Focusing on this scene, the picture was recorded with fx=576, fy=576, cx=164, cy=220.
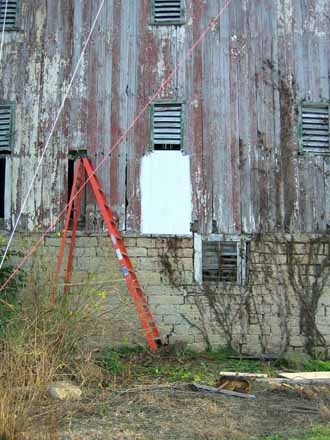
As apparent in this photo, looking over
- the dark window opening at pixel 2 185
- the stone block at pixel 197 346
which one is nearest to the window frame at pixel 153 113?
the dark window opening at pixel 2 185

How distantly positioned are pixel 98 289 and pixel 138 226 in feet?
4.66

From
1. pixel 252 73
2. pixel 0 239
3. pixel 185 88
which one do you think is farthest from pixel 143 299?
pixel 252 73

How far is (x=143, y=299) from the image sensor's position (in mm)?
9875

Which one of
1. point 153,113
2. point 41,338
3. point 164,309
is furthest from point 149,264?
point 41,338

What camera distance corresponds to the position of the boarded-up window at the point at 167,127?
10.7 metres

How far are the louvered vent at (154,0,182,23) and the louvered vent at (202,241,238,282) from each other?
436cm

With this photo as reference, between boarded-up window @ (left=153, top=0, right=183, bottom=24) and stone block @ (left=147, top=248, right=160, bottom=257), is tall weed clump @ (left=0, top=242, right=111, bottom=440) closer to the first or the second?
stone block @ (left=147, top=248, right=160, bottom=257)

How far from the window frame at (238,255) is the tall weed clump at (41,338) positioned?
253cm

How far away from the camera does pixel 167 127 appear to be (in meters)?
10.7

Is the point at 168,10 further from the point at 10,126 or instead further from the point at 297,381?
the point at 297,381

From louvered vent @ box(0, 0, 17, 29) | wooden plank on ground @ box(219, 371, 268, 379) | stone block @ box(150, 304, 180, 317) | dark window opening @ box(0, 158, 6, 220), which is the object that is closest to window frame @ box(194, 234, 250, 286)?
stone block @ box(150, 304, 180, 317)

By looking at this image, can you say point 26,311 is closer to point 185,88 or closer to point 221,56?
point 185,88

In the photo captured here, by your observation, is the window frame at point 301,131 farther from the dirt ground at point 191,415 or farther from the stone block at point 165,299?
the dirt ground at point 191,415

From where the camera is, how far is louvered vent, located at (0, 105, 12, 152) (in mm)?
10867
